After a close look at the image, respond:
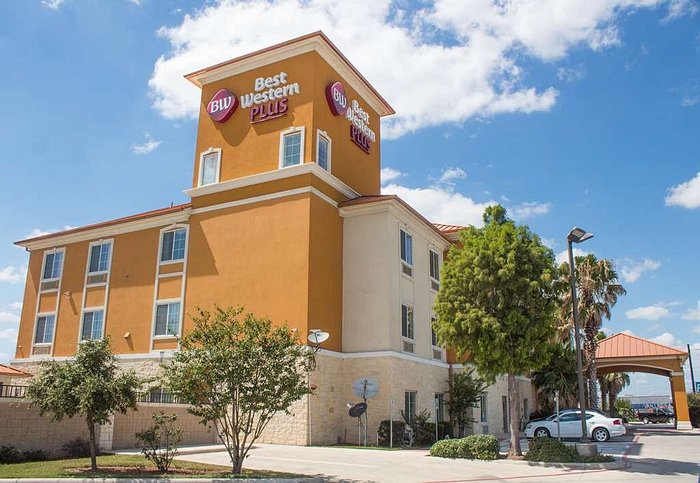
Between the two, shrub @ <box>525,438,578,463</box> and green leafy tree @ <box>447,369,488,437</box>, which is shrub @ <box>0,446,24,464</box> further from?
green leafy tree @ <box>447,369,488,437</box>

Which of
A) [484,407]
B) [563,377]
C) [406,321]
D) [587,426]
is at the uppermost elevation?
[406,321]

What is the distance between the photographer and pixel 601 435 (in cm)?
2869

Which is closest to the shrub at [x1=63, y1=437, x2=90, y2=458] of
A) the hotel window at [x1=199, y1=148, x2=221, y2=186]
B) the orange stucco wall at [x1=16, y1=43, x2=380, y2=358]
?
the orange stucco wall at [x1=16, y1=43, x2=380, y2=358]

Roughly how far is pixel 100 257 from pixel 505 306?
23681 mm

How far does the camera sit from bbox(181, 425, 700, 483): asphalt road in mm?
15633

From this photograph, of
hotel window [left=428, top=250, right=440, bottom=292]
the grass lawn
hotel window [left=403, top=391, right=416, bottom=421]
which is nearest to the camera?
the grass lawn

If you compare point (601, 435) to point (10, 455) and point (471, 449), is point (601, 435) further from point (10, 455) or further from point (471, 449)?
point (10, 455)

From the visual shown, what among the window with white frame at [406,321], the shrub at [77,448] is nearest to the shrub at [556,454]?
the window with white frame at [406,321]

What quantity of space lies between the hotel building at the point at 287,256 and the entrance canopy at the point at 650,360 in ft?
38.6

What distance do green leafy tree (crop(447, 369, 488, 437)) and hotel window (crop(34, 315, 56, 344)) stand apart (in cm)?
2263

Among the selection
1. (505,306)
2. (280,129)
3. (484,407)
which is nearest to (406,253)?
(280,129)

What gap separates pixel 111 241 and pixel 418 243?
17099mm

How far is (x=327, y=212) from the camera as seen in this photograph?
91.4 ft

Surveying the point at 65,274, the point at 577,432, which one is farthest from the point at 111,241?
the point at 577,432
